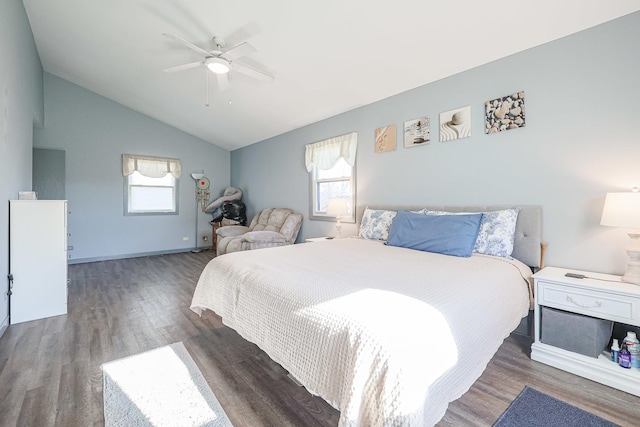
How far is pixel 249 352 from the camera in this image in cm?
215

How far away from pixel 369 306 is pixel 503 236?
1.76 metres

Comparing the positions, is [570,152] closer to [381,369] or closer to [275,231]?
[381,369]

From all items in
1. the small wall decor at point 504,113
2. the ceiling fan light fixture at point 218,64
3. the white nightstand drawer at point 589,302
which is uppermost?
the ceiling fan light fixture at point 218,64

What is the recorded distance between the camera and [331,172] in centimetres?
451

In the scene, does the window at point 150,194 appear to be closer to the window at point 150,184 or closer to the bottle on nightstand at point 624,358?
the window at point 150,184

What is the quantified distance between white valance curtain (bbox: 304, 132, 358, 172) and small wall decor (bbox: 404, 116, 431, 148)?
799 millimetres

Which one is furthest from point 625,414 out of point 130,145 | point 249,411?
point 130,145

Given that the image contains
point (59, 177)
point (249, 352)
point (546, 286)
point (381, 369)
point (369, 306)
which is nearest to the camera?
point (381, 369)

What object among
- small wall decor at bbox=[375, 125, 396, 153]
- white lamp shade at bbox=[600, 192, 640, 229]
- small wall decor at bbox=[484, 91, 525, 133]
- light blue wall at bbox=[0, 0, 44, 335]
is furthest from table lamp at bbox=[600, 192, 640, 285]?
light blue wall at bbox=[0, 0, 44, 335]

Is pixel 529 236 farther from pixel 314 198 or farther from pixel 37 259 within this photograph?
pixel 37 259

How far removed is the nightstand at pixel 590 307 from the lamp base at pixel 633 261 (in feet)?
0.18

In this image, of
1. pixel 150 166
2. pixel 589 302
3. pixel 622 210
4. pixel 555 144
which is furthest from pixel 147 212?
pixel 622 210

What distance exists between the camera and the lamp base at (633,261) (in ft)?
5.99

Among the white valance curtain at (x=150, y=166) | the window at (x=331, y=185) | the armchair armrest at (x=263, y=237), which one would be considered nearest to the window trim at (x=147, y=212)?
the white valance curtain at (x=150, y=166)
